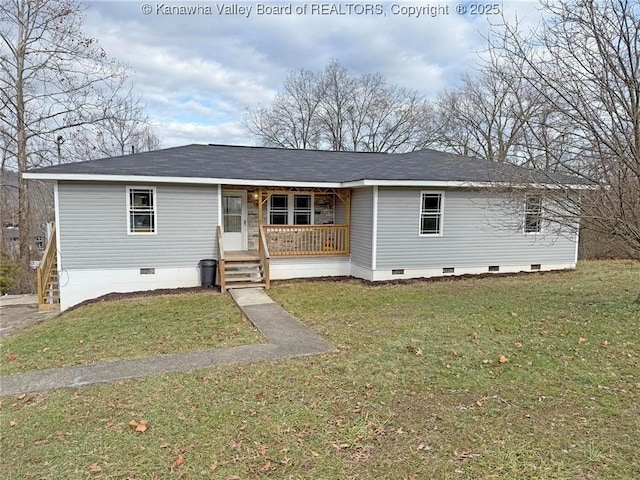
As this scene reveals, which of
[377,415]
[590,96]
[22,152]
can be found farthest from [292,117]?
[377,415]

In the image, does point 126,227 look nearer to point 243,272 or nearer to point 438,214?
point 243,272

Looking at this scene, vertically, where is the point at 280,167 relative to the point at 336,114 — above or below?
below

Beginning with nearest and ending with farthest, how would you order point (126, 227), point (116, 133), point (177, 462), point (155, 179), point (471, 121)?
point (177, 462) → point (155, 179) → point (126, 227) → point (116, 133) → point (471, 121)

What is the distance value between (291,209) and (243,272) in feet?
9.41

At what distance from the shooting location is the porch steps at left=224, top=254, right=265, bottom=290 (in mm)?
10161

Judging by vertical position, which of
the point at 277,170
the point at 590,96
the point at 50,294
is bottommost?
the point at 50,294

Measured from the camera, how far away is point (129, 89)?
19844 mm

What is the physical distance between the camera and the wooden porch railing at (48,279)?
9547 millimetres

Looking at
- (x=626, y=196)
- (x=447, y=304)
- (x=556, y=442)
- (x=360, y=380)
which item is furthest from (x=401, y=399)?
(x=626, y=196)

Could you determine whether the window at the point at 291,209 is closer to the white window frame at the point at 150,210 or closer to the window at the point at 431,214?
the white window frame at the point at 150,210

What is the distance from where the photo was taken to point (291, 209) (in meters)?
12.5

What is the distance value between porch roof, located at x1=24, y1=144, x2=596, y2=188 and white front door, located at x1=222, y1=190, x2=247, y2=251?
995 millimetres

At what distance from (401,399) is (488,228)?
29.4ft

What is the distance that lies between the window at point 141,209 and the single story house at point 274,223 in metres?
0.02
